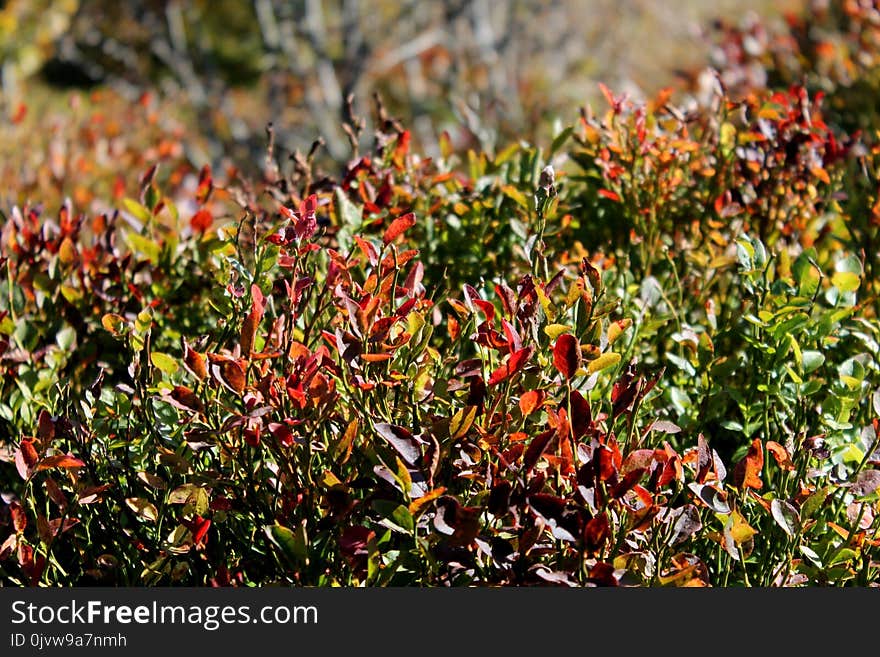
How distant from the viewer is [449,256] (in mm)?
2752

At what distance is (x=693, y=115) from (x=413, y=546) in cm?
161

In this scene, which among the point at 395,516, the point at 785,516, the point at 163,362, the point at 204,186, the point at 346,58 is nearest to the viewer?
the point at 395,516

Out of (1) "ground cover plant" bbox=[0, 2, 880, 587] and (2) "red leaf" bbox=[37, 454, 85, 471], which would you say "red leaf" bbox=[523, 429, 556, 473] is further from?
(2) "red leaf" bbox=[37, 454, 85, 471]

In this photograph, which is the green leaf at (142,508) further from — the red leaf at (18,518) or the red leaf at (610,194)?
the red leaf at (610,194)

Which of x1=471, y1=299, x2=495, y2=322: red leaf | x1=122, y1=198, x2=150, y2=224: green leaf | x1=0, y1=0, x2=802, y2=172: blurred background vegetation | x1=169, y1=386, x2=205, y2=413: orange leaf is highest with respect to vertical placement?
x1=0, y1=0, x2=802, y2=172: blurred background vegetation

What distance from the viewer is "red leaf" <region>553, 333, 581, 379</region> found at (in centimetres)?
161

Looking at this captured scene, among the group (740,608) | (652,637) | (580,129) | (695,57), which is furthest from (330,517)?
(695,57)

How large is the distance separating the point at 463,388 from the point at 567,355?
1.20 ft

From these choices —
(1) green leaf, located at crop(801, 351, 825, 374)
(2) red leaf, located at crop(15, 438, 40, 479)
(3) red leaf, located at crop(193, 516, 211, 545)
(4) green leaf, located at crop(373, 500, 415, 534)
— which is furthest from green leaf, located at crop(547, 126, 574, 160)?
(2) red leaf, located at crop(15, 438, 40, 479)

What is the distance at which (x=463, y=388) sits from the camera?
6.38 feet

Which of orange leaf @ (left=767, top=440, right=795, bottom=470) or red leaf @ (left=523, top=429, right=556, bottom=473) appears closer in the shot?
red leaf @ (left=523, top=429, right=556, bottom=473)

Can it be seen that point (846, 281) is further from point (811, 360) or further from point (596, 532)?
point (596, 532)

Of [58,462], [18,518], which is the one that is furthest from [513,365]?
[18,518]

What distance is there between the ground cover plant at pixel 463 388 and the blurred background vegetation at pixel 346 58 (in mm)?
2983
